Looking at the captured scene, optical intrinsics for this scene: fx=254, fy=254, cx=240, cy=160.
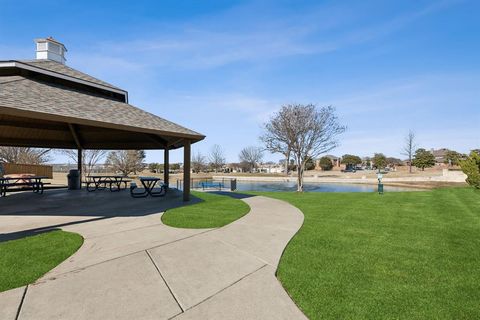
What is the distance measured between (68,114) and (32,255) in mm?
3951

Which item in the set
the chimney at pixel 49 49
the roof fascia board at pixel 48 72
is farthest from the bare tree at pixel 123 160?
the roof fascia board at pixel 48 72

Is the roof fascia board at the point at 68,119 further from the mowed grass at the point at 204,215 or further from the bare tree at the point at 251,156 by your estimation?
the bare tree at the point at 251,156

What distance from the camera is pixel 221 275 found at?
12.9 ft

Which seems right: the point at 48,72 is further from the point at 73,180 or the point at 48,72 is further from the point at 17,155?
the point at 17,155

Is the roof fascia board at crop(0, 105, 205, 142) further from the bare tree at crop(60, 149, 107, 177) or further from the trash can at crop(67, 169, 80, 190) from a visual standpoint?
the bare tree at crop(60, 149, 107, 177)

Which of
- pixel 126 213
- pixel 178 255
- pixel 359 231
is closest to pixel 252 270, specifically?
pixel 178 255

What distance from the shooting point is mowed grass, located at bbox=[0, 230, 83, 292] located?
3770 mm

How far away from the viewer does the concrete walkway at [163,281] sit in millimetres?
3000

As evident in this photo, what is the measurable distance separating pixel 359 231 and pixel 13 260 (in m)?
Answer: 7.25

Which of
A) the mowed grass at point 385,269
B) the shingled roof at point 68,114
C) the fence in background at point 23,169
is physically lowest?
the mowed grass at point 385,269

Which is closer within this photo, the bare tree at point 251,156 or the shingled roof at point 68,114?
the shingled roof at point 68,114

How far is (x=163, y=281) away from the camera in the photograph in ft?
12.2

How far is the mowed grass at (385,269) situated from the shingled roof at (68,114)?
6554mm

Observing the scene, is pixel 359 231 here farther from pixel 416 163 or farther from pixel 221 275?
pixel 416 163
